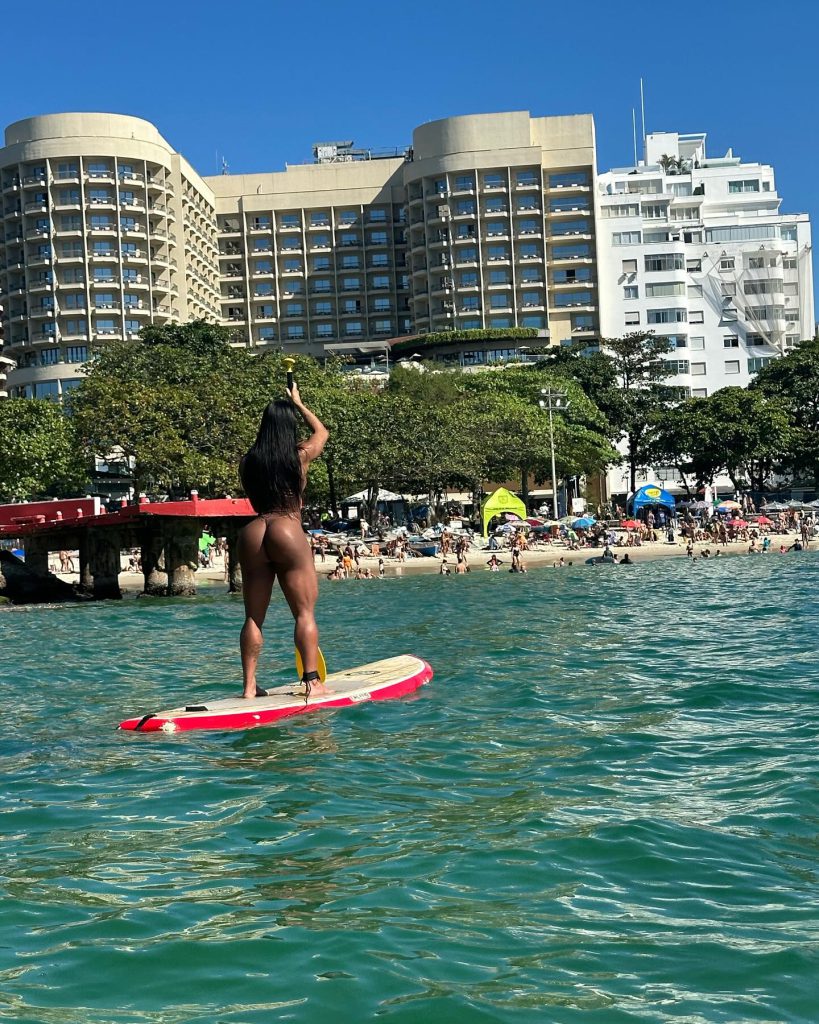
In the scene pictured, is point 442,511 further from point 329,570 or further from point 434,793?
point 434,793

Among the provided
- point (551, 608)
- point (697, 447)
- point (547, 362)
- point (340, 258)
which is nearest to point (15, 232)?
point (340, 258)

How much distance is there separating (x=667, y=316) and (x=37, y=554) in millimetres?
80494

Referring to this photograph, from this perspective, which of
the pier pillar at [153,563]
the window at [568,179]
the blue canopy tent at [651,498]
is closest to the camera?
the pier pillar at [153,563]

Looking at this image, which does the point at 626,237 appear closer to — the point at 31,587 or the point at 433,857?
the point at 31,587

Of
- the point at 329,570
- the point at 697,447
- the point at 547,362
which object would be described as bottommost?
the point at 329,570

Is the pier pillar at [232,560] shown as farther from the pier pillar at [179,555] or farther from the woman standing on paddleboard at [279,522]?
the woman standing on paddleboard at [279,522]

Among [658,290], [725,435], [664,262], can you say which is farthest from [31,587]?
[664,262]

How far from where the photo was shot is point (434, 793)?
768 centimetres

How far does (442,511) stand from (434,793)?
66.2m

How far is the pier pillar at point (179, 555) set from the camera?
3969 cm

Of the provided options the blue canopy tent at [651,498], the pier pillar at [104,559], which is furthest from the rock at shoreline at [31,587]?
the blue canopy tent at [651,498]

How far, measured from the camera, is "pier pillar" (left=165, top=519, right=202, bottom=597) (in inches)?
1563

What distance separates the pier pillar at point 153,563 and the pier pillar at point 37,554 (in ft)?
11.3

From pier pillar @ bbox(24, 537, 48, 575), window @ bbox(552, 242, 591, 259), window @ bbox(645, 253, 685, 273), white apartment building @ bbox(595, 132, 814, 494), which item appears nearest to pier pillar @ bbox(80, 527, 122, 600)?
pier pillar @ bbox(24, 537, 48, 575)
